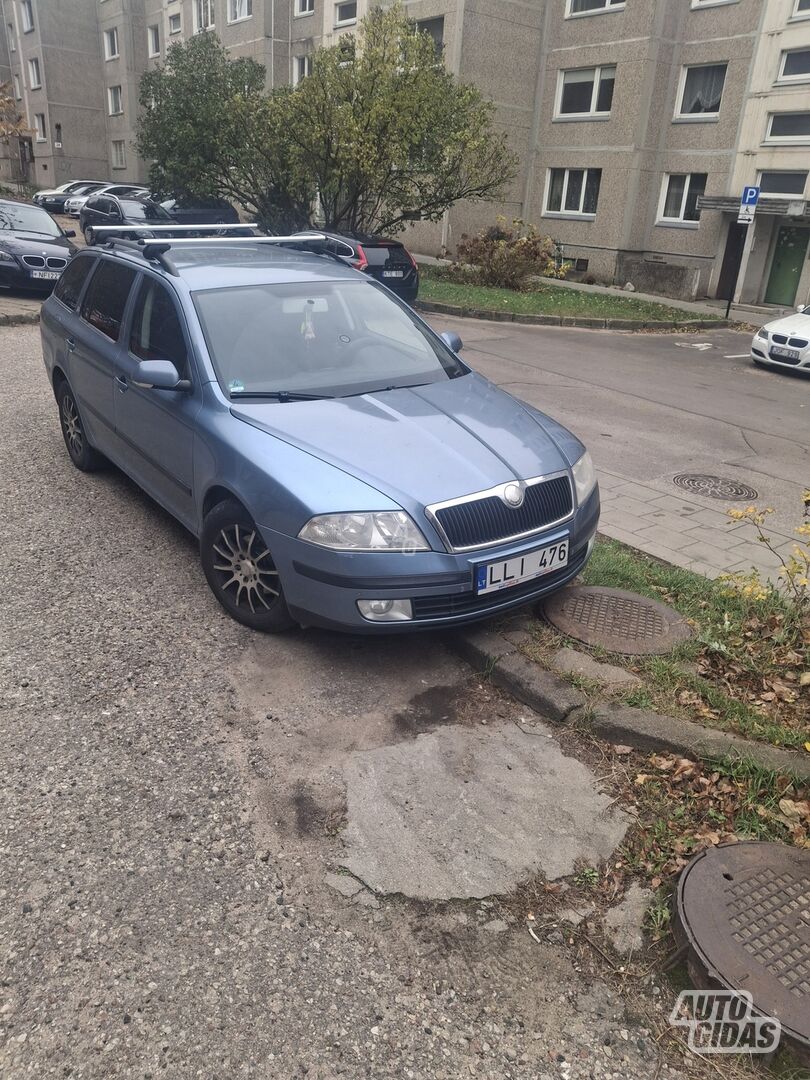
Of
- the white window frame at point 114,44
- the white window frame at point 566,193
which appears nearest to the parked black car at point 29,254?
the white window frame at point 566,193

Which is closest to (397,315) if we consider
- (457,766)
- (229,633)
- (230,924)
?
(229,633)

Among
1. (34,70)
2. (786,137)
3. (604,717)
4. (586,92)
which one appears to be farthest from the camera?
(34,70)

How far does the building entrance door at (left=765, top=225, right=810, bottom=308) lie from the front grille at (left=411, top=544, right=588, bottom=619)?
23.2 m

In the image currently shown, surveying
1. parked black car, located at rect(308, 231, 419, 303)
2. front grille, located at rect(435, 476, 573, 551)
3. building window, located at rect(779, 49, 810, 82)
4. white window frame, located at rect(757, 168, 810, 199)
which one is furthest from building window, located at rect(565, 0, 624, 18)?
front grille, located at rect(435, 476, 573, 551)

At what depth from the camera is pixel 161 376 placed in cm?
452

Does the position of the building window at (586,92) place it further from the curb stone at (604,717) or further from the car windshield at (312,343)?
the curb stone at (604,717)

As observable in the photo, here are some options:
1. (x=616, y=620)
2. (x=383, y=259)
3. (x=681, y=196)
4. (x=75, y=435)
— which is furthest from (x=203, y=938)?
(x=681, y=196)

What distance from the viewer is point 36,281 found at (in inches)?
585

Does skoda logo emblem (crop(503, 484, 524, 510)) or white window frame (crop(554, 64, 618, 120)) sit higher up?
white window frame (crop(554, 64, 618, 120))

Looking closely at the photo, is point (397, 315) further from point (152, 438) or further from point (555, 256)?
point (555, 256)

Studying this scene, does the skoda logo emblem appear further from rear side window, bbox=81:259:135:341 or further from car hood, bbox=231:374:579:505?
rear side window, bbox=81:259:135:341

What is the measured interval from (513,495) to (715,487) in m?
3.92

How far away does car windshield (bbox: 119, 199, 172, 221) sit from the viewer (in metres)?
21.2

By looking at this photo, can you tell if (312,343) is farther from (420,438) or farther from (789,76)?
(789,76)
